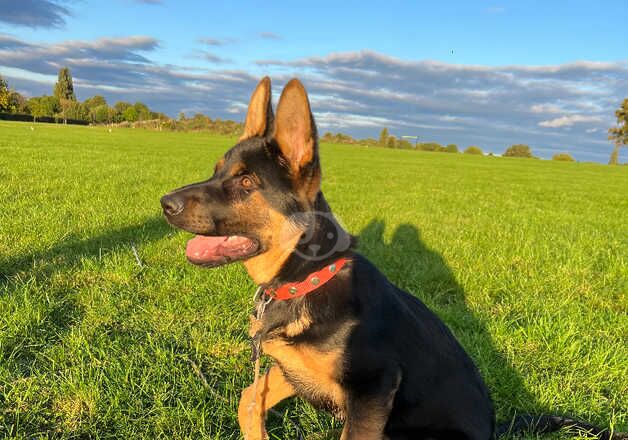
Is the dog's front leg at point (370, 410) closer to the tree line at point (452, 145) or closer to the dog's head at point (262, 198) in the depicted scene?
the dog's head at point (262, 198)

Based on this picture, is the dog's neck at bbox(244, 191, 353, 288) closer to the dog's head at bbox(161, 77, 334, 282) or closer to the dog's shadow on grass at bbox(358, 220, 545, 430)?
the dog's head at bbox(161, 77, 334, 282)

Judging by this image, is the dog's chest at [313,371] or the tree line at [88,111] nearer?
the dog's chest at [313,371]

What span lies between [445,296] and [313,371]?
356 cm

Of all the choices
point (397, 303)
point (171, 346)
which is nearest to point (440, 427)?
point (397, 303)

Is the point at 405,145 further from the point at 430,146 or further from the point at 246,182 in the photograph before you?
the point at 246,182

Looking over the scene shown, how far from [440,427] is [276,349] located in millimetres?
1068

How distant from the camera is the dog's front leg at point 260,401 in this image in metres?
2.93

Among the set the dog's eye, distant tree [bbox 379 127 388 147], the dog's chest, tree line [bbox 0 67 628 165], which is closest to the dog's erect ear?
the dog's eye

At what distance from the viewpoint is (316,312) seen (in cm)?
267

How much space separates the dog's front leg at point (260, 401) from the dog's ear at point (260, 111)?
5.75 feet

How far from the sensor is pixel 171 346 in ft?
12.7

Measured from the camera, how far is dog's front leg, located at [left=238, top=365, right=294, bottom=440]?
2.93 meters

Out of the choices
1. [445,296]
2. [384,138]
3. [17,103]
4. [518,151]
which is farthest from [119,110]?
[445,296]

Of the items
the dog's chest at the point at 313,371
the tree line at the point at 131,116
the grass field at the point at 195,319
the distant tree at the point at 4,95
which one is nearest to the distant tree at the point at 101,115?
the tree line at the point at 131,116
